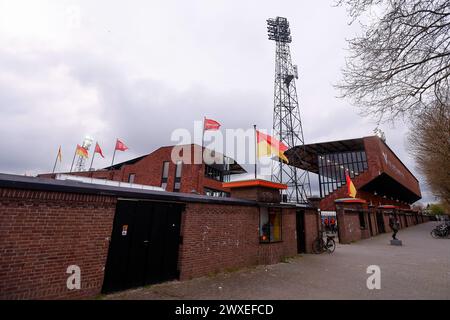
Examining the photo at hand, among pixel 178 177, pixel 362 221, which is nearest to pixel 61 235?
pixel 362 221

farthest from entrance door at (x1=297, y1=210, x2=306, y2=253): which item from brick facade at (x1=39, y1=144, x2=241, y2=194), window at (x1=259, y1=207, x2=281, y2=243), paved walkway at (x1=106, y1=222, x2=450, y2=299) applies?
brick facade at (x1=39, y1=144, x2=241, y2=194)

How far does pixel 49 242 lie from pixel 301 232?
12.5 m

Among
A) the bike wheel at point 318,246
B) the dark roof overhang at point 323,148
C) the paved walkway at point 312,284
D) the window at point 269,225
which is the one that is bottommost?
the paved walkway at point 312,284

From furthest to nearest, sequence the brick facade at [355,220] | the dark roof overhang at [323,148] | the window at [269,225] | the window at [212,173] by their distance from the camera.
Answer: the dark roof overhang at [323,148] < the window at [212,173] < the brick facade at [355,220] < the window at [269,225]

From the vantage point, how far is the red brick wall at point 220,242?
24.0 ft

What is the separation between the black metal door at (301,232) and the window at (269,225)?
2848 millimetres

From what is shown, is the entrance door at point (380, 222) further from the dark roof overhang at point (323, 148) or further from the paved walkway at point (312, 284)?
the paved walkway at point (312, 284)

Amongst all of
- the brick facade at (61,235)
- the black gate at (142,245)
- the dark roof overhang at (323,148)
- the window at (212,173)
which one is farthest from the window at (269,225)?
the window at (212,173)

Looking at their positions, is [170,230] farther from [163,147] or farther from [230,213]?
[163,147]

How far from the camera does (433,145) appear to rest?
15.3m

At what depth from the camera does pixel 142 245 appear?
634 cm

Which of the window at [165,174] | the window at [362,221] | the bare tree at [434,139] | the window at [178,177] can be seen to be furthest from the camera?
the window at [165,174]
